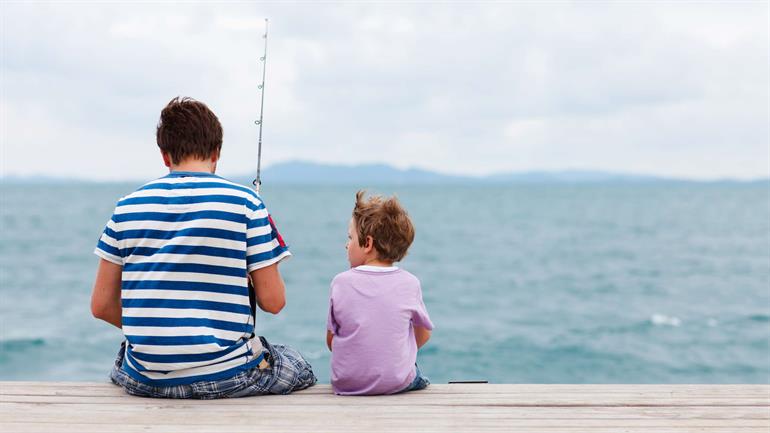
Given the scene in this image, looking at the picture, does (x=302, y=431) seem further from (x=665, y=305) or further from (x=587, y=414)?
(x=665, y=305)

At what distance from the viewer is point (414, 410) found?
276 cm

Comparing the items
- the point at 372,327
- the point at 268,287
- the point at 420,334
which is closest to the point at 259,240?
the point at 268,287

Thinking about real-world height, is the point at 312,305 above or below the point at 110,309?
below

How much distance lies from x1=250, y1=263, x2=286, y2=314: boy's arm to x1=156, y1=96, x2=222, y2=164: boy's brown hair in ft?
1.48

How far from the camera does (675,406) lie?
288cm

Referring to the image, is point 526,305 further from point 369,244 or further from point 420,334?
point 369,244

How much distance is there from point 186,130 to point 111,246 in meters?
0.48

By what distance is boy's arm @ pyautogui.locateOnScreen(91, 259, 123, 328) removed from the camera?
107 inches

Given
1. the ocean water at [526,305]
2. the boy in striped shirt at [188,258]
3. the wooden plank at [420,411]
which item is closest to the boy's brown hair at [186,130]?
the boy in striped shirt at [188,258]

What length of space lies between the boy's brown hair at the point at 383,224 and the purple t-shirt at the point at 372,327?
0.33 ft

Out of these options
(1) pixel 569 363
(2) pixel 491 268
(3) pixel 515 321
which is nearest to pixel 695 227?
(2) pixel 491 268

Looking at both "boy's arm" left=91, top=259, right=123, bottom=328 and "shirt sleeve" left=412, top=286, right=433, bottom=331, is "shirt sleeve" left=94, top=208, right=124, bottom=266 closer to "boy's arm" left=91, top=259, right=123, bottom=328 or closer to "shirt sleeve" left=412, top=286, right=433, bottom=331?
"boy's arm" left=91, top=259, right=123, bottom=328

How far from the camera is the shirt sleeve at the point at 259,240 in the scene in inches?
104

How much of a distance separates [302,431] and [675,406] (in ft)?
4.63
